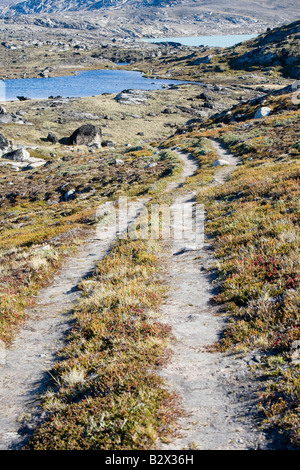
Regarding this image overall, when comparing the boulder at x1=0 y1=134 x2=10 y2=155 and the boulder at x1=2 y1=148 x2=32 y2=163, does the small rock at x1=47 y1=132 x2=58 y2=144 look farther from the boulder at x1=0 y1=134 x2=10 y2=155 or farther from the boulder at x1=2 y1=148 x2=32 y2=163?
the boulder at x1=2 y1=148 x2=32 y2=163

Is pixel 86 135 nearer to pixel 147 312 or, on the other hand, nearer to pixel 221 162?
pixel 221 162

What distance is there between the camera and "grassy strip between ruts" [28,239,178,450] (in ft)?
14.7

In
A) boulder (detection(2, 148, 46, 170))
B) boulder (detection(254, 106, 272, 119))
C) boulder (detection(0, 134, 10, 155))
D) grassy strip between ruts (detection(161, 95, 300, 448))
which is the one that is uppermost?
boulder (detection(254, 106, 272, 119))

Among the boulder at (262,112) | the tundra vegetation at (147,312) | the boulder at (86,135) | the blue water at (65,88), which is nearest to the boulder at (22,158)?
the boulder at (86,135)

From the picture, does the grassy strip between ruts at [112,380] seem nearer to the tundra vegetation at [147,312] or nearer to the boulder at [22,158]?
the tundra vegetation at [147,312]

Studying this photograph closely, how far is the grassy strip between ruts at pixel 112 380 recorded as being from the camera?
448 centimetres

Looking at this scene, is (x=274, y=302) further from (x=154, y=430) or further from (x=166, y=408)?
(x=154, y=430)

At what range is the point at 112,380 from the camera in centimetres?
541

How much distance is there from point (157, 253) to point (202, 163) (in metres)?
24.1

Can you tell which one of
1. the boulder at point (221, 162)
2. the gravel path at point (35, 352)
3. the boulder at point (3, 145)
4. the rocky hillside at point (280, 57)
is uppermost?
the rocky hillside at point (280, 57)

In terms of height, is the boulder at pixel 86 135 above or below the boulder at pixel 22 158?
above

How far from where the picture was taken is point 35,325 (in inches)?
338

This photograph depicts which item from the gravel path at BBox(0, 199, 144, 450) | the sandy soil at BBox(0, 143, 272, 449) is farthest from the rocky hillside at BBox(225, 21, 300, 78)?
the gravel path at BBox(0, 199, 144, 450)
